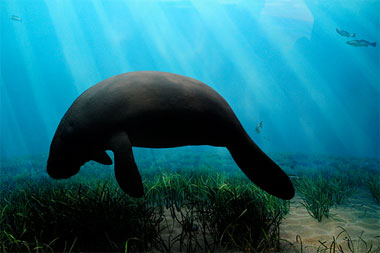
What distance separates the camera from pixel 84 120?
2.50m

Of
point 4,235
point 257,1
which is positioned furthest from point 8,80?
point 4,235

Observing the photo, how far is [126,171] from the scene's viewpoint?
2.21 metres

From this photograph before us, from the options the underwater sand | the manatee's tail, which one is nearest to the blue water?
the underwater sand

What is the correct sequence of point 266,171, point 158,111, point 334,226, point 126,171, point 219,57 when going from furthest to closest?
1. point 219,57
2. point 334,226
3. point 266,171
4. point 158,111
5. point 126,171

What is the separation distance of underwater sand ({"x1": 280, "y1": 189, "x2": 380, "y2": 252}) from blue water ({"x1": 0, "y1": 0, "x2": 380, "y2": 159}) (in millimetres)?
33321

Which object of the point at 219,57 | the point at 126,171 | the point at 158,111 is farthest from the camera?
the point at 219,57

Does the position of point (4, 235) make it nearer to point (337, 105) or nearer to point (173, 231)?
point (173, 231)

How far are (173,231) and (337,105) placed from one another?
325 feet

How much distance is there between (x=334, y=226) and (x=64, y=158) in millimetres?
3636

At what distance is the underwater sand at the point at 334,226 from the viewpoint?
118 inches

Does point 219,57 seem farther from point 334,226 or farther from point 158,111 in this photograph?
point 158,111

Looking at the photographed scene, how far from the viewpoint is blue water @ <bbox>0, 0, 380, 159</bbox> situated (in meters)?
43.6

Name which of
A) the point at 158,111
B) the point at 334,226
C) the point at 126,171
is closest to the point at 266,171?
the point at 158,111

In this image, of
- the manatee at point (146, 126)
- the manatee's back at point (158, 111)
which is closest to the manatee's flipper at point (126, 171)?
the manatee at point (146, 126)
